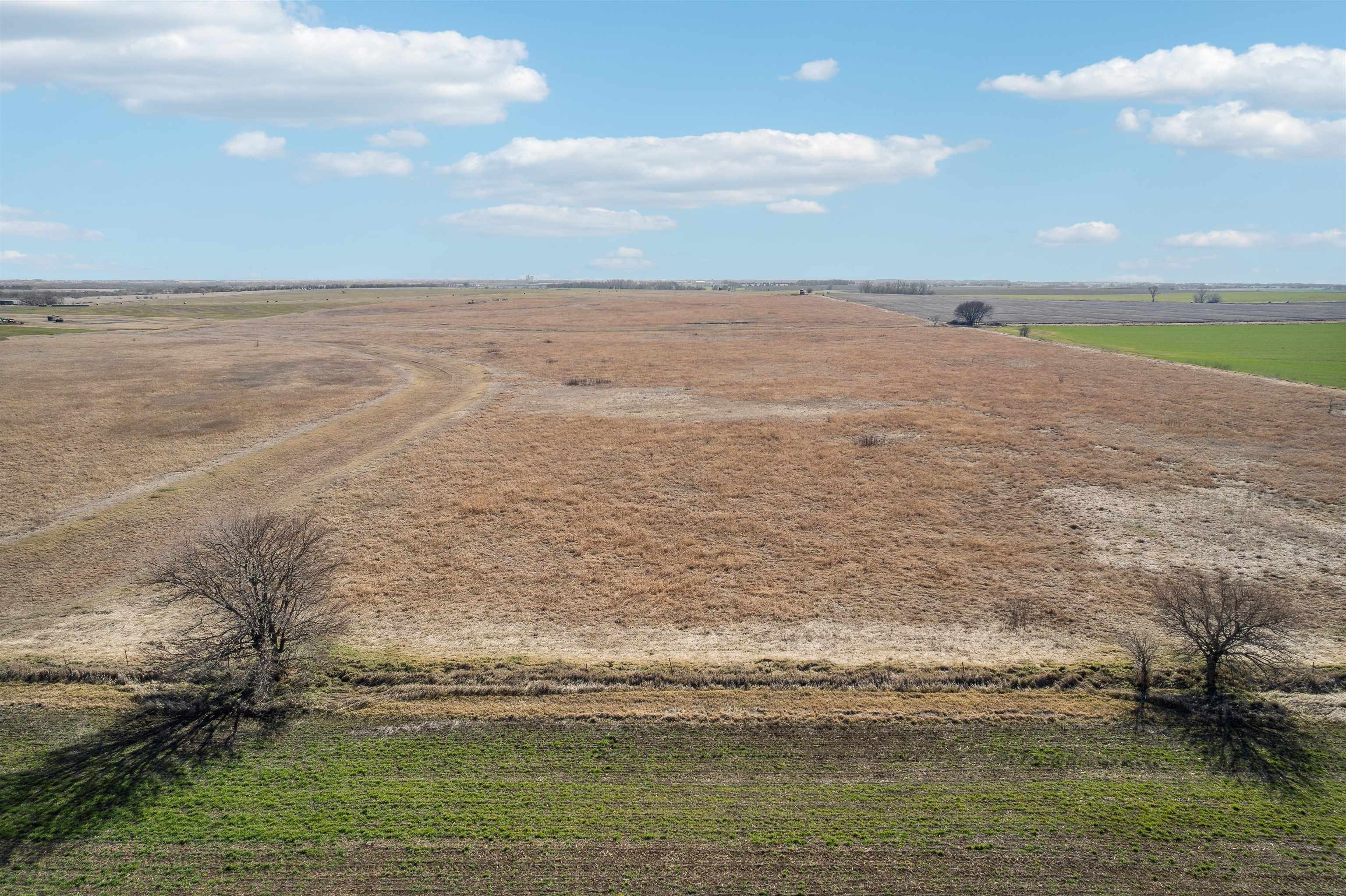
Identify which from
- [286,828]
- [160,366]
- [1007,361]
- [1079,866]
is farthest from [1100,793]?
[160,366]

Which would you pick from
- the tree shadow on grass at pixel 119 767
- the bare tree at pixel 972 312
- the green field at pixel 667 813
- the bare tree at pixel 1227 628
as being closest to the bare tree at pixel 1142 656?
the bare tree at pixel 1227 628

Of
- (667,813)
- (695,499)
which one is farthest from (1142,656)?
(695,499)

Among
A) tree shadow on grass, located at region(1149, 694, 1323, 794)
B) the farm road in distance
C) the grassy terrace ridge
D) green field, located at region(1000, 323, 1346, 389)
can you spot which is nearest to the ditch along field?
tree shadow on grass, located at region(1149, 694, 1323, 794)

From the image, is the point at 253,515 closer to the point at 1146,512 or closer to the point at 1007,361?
the point at 1146,512

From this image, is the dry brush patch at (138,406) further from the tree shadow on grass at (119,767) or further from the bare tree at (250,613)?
the tree shadow on grass at (119,767)

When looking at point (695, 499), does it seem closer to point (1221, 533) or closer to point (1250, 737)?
point (1250, 737)

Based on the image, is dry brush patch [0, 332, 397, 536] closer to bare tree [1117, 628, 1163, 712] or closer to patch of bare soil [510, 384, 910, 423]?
patch of bare soil [510, 384, 910, 423]
